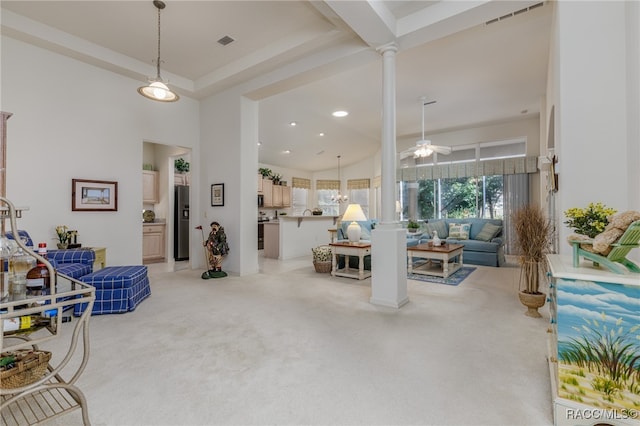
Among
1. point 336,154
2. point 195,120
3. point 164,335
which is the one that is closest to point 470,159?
point 336,154

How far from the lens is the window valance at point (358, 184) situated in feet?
32.7

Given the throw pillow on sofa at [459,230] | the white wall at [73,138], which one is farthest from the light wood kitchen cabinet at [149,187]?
the throw pillow on sofa at [459,230]

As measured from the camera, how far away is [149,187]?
6570 mm

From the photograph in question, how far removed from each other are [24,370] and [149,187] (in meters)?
5.86

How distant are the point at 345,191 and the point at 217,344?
27.8 ft

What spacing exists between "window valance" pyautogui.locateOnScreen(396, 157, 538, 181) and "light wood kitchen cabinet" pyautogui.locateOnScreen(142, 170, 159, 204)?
607 cm

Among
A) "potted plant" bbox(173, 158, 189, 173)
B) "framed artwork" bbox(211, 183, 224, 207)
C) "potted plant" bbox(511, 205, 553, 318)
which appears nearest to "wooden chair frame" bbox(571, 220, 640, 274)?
"potted plant" bbox(511, 205, 553, 318)

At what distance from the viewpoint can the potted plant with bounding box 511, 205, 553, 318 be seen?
288cm

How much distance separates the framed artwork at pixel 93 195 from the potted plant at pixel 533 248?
5.24 metres

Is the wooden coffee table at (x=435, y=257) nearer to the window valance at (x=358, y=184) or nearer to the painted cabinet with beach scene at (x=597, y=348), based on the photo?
the painted cabinet with beach scene at (x=597, y=348)

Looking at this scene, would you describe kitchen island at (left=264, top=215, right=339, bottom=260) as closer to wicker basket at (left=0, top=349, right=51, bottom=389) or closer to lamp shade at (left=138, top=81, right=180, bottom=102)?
lamp shade at (left=138, top=81, right=180, bottom=102)

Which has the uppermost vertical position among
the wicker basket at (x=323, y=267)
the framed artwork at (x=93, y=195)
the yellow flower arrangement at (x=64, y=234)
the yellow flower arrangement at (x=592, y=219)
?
the framed artwork at (x=93, y=195)

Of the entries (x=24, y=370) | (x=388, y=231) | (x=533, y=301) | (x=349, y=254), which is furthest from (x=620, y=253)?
(x=349, y=254)

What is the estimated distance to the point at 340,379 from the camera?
6.23 feet
